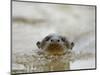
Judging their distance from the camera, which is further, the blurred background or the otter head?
the otter head

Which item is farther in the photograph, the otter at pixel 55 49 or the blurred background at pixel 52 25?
the otter at pixel 55 49

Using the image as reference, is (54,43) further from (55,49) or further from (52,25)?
(52,25)

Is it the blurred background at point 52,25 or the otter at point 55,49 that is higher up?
the blurred background at point 52,25

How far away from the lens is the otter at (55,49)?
2.48 metres

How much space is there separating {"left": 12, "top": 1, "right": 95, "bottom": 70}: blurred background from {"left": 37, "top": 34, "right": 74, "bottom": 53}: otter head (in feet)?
0.17

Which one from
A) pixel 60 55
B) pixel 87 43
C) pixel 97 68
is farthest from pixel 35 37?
pixel 97 68

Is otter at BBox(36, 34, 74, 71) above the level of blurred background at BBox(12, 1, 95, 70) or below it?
below

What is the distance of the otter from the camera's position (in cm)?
248

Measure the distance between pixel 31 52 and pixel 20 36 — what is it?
0.23 m

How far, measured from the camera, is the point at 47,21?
8.16 ft

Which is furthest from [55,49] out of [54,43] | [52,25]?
[52,25]

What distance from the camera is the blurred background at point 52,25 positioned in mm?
2367

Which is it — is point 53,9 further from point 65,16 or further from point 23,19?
point 23,19

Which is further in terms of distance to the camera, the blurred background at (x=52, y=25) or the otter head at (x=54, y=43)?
the otter head at (x=54, y=43)
